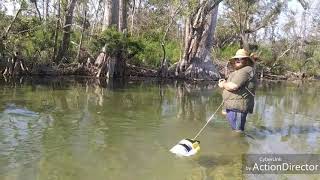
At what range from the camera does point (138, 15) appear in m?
41.8

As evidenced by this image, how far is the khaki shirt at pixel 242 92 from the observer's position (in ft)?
30.1

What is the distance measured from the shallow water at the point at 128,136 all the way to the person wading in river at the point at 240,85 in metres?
0.59

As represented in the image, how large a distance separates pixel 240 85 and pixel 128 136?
221 cm

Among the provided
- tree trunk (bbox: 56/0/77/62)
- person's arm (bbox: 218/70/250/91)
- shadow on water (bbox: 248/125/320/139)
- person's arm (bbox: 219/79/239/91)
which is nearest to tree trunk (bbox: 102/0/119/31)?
tree trunk (bbox: 56/0/77/62)

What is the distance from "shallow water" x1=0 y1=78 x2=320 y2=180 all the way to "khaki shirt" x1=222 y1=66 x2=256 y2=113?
605 mm

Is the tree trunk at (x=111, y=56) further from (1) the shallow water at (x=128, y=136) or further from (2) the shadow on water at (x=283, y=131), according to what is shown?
(2) the shadow on water at (x=283, y=131)

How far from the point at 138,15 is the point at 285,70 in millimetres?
12714

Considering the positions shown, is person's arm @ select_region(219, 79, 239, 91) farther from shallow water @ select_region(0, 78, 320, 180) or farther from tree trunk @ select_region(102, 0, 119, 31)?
tree trunk @ select_region(102, 0, 119, 31)

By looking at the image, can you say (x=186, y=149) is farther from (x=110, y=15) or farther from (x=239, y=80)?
(x=110, y=15)

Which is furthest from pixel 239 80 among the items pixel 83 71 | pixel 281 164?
pixel 83 71

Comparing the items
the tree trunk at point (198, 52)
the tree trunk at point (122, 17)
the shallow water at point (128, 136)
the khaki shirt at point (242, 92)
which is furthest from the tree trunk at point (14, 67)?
the khaki shirt at point (242, 92)

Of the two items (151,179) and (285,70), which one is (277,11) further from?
(151,179)

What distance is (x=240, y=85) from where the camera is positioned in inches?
360

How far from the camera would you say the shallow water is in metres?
6.76
